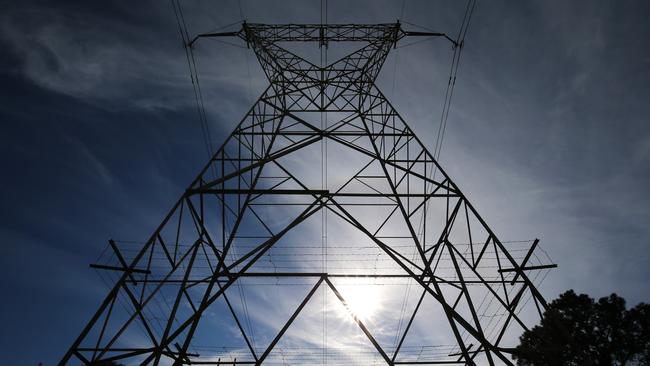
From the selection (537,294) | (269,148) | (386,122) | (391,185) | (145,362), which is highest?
(386,122)

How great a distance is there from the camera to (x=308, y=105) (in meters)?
12.9

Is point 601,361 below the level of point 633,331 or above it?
below

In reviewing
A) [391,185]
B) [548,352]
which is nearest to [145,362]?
[391,185]

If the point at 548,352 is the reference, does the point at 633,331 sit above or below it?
above

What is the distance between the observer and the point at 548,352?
23.7 feet

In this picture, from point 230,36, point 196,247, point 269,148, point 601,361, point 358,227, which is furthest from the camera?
point 601,361

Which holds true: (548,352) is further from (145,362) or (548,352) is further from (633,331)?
(633,331)

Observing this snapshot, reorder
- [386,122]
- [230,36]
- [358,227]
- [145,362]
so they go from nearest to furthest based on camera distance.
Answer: [145,362]
[358,227]
[386,122]
[230,36]

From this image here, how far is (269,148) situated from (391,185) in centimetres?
406

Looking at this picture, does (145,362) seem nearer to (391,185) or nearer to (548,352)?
(391,185)

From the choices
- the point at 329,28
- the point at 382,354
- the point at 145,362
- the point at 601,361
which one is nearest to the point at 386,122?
the point at 329,28

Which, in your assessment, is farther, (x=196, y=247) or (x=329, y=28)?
(x=329, y=28)

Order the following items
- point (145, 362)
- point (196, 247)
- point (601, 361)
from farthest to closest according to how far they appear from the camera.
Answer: point (601, 361) → point (196, 247) → point (145, 362)

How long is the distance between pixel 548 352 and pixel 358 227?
5.09m
